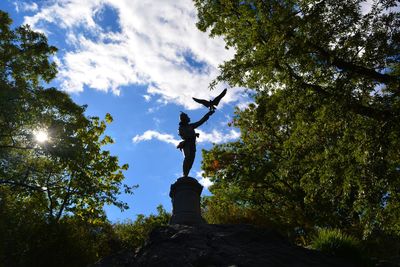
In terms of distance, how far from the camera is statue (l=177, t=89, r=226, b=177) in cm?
1378

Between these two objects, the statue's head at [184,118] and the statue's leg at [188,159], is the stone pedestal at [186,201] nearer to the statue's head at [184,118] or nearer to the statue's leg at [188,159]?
the statue's leg at [188,159]

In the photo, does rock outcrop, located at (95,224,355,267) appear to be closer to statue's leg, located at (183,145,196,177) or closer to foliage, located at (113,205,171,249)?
statue's leg, located at (183,145,196,177)

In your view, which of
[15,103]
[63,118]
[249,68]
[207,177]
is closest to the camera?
[249,68]

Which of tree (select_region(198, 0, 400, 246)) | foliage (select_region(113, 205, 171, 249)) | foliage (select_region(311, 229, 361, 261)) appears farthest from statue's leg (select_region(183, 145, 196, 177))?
foliage (select_region(113, 205, 171, 249))

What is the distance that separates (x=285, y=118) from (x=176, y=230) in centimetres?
631

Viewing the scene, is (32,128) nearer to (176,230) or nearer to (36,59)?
(36,59)

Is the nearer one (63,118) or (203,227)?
(203,227)

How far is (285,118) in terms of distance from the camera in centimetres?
1408

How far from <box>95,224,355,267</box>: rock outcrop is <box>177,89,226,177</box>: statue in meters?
3.64

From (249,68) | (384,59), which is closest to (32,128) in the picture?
(249,68)

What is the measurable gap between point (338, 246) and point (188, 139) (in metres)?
6.41

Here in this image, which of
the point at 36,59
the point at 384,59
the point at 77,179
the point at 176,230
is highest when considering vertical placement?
the point at 36,59

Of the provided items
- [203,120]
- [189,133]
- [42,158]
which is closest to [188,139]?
[189,133]

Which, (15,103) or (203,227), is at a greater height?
(15,103)
